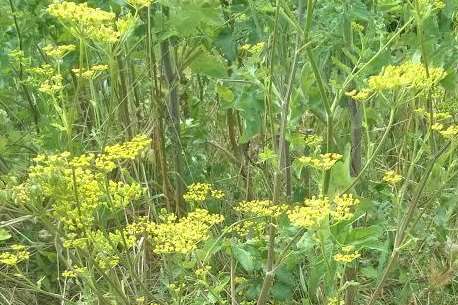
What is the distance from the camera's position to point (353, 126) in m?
2.66

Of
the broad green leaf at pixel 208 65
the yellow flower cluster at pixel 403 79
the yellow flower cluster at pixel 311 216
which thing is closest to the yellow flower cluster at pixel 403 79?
the yellow flower cluster at pixel 403 79

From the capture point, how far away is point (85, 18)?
177 centimetres

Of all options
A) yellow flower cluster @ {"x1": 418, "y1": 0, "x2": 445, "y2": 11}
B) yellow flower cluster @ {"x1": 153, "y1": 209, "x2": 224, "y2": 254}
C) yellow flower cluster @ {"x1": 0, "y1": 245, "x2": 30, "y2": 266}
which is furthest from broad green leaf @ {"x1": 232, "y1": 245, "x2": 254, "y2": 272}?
yellow flower cluster @ {"x1": 418, "y1": 0, "x2": 445, "y2": 11}

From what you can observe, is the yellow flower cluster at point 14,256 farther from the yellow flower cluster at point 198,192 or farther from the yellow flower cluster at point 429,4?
the yellow flower cluster at point 429,4

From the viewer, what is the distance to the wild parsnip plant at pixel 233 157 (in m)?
1.93

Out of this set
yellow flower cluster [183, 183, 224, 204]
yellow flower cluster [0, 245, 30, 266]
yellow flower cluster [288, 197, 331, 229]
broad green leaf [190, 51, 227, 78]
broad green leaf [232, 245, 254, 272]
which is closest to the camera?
yellow flower cluster [288, 197, 331, 229]

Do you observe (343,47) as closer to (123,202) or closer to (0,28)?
(123,202)

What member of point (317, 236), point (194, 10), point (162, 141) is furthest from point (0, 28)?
point (317, 236)

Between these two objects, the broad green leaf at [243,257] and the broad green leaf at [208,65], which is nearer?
the broad green leaf at [243,257]

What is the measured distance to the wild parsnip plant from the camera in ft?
6.34

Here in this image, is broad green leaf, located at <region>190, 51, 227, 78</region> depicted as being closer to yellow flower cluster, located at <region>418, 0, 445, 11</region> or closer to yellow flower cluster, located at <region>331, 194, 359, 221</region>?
yellow flower cluster, located at <region>418, 0, 445, 11</region>

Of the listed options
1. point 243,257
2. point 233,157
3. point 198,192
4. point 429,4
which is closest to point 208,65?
point 233,157

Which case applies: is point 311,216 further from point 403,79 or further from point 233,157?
point 233,157

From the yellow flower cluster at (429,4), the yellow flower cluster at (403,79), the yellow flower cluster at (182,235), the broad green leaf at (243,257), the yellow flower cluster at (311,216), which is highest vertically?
the yellow flower cluster at (429,4)
